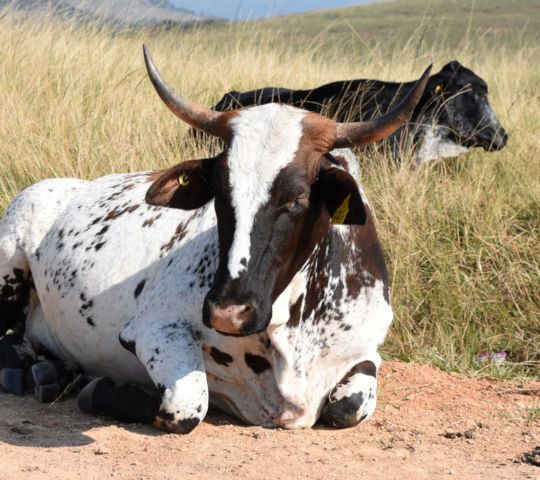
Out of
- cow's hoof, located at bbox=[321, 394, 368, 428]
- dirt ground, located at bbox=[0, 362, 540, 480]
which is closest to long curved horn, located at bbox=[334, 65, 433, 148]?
cow's hoof, located at bbox=[321, 394, 368, 428]

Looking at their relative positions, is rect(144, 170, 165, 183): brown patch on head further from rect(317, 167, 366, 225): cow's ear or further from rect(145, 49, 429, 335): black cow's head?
rect(317, 167, 366, 225): cow's ear

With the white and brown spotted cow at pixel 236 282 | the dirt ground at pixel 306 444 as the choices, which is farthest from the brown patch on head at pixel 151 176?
the dirt ground at pixel 306 444

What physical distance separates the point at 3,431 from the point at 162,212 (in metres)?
1.45

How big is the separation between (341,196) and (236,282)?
649mm

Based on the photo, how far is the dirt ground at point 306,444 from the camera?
3250 mm

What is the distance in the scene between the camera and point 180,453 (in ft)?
11.3

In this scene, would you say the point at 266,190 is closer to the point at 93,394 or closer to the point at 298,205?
the point at 298,205

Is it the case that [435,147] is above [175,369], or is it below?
above

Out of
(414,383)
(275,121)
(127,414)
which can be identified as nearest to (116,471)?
(127,414)

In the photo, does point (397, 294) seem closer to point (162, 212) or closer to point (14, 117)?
point (162, 212)

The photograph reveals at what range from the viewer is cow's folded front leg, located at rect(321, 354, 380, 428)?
3832 mm

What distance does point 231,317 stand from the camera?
10.2ft

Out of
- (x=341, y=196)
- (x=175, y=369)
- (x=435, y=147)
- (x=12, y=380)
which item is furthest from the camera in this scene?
(x=435, y=147)


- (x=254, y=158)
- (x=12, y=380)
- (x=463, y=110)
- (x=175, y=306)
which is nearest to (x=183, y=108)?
(x=254, y=158)
